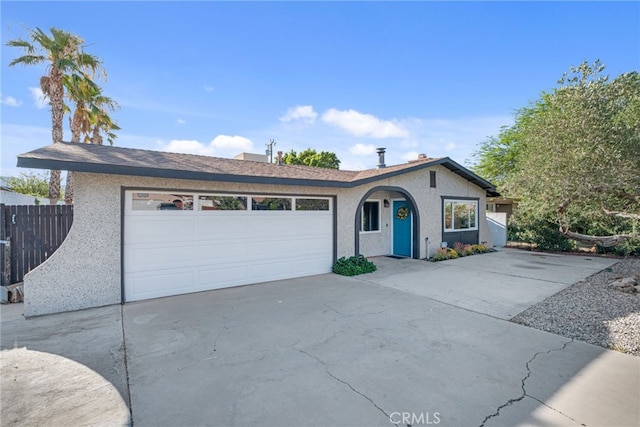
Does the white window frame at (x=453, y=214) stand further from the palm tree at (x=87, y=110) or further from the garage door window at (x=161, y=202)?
the palm tree at (x=87, y=110)

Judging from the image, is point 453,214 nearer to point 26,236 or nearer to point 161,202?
point 161,202

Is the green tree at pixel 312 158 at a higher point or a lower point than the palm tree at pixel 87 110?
higher

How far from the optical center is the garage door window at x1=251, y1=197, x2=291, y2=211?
798 cm

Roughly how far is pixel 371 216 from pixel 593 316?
7754mm

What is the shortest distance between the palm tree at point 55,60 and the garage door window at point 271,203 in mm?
9471

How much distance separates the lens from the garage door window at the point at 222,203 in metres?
7.23

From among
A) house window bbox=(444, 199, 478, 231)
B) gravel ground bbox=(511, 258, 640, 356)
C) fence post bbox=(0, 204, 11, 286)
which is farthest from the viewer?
house window bbox=(444, 199, 478, 231)

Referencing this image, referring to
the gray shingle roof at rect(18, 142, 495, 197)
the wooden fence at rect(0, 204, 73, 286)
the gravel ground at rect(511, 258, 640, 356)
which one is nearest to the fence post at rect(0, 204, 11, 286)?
the wooden fence at rect(0, 204, 73, 286)

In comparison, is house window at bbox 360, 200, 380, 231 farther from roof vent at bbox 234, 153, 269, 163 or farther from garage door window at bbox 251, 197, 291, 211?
roof vent at bbox 234, 153, 269, 163

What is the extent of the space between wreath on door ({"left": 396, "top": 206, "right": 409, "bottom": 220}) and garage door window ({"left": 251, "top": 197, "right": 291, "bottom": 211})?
220 inches

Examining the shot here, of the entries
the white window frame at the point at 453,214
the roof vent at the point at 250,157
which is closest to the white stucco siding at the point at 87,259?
the roof vent at the point at 250,157

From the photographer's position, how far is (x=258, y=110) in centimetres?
1436

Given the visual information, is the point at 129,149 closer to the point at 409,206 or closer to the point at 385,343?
the point at 385,343

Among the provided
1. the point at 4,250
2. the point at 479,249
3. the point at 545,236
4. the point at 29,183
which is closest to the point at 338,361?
the point at 4,250
